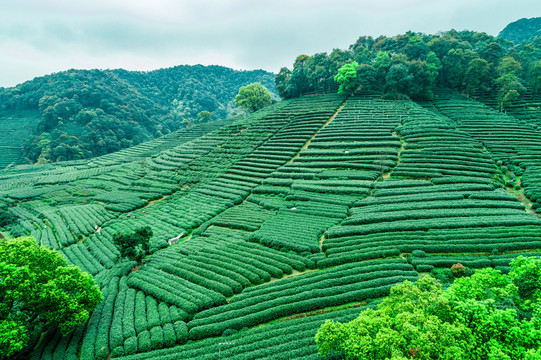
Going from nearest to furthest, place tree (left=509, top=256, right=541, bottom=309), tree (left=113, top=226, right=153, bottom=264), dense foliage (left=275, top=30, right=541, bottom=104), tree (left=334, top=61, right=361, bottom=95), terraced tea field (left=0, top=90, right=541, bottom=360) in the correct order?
tree (left=509, top=256, right=541, bottom=309), terraced tea field (left=0, top=90, right=541, bottom=360), tree (left=113, top=226, right=153, bottom=264), dense foliage (left=275, top=30, right=541, bottom=104), tree (left=334, top=61, right=361, bottom=95)

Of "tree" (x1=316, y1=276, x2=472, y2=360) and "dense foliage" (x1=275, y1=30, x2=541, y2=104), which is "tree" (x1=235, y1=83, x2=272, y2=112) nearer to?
"dense foliage" (x1=275, y1=30, x2=541, y2=104)

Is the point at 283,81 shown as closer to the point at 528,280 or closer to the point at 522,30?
the point at 528,280

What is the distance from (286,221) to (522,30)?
219 metres

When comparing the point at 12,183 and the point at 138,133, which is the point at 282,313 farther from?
the point at 138,133

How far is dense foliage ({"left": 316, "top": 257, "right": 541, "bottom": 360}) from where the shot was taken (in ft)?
37.7

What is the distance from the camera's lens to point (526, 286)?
14.7 metres

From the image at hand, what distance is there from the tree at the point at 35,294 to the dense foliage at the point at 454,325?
716 inches

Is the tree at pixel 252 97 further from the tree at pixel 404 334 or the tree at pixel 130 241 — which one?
the tree at pixel 404 334

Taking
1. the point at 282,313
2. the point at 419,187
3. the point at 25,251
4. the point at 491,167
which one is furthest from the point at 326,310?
the point at 491,167

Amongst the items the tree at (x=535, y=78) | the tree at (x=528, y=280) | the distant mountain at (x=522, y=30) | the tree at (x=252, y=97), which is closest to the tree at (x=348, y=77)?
the tree at (x=252, y=97)

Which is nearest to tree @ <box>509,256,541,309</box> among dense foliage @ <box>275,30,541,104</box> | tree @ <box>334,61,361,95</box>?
dense foliage @ <box>275,30,541,104</box>

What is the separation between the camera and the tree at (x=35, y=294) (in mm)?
16844

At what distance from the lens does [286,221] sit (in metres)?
35.5

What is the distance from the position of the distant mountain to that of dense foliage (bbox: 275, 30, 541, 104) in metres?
89.0
